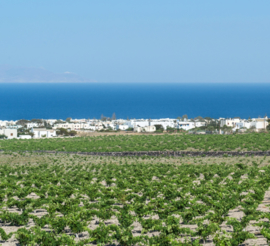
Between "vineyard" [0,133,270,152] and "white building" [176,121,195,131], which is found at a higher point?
"white building" [176,121,195,131]

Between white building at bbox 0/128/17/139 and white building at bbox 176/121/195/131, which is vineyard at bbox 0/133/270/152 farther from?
white building at bbox 176/121/195/131

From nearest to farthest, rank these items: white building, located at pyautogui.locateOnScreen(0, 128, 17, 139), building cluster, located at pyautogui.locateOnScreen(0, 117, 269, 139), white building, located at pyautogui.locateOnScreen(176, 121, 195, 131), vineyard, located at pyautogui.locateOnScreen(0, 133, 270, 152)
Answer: vineyard, located at pyautogui.locateOnScreen(0, 133, 270, 152) < white building, located at pyautogui.locateOnScreen(0, 128, 17, 139) < building cluster, located at pyautogui.locateOnScreen(0, 117, 269, 139) < white building, located at pyautogui.locateOnScreen(176, 121, 195, 131)

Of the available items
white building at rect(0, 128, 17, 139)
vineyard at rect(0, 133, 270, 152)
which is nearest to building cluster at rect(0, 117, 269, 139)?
white building at rect(0, 128, 17, 139)

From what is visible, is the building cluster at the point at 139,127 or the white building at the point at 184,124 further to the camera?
the white building at the point at 184,124

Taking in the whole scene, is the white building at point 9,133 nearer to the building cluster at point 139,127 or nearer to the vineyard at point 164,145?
the building cluster at point 139,127

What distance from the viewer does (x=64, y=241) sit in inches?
519

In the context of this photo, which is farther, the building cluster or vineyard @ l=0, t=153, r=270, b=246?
the building cluster

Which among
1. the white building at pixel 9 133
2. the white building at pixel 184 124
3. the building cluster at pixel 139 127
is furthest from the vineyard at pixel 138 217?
the white building at pixel 184 124

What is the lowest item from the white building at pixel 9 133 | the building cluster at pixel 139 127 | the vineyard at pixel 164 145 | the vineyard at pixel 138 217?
the vineyard at pixel 138 217

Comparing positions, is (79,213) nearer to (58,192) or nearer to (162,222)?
(162,222)

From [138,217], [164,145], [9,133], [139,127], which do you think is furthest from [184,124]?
[138,217]

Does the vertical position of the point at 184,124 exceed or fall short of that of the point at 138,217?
it exceeds it

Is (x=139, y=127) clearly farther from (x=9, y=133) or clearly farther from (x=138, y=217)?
(x=138, y=217)

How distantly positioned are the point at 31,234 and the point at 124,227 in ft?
9.84
